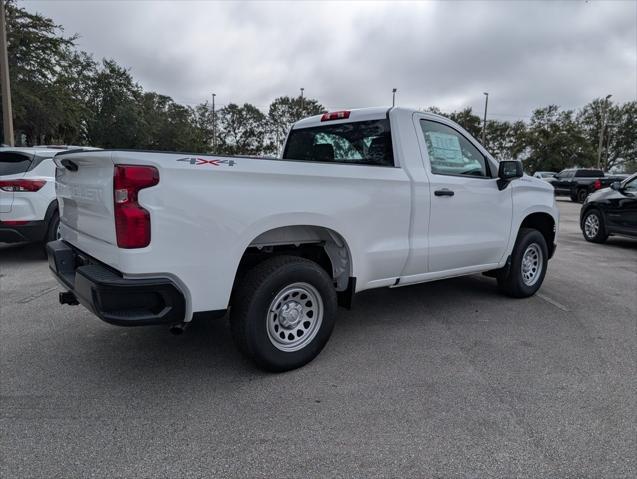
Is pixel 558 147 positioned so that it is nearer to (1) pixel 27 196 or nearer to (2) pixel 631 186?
(2) pixel 631 186

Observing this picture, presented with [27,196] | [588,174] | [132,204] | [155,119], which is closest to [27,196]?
[27,196]

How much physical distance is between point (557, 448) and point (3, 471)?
281cm

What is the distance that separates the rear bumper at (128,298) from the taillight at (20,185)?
4.58 meters

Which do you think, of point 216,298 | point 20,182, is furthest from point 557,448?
point 20,182

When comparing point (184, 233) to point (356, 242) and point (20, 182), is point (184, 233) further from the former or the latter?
point (20, 182)

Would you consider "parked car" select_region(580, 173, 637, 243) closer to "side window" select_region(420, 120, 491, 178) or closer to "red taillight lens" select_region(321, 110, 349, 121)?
"side window" select_region(420, 120, 491, 178)

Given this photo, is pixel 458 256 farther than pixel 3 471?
Yes

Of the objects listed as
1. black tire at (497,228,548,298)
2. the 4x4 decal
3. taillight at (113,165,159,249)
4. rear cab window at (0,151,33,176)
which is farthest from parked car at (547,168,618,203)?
taillight at (113,165,159,249)

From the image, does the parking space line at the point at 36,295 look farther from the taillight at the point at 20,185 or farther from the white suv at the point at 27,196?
the taillight at the point at 20,185

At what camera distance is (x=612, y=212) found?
9352 millimetres

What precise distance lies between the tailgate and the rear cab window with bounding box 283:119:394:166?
2153mm

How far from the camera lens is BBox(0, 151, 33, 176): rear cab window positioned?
6.50m

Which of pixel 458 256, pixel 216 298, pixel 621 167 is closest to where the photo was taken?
pixel 216 298

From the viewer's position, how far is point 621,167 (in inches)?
2397
